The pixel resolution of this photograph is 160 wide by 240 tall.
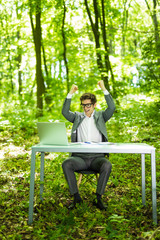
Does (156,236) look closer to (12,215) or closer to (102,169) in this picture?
(102,169)

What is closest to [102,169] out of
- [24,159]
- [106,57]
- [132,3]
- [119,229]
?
[119,229]

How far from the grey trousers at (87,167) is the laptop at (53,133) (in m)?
0.36

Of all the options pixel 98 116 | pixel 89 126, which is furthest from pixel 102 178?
pixel 98 116

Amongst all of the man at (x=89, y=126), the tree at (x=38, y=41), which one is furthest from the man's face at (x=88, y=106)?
the tree at (x=38, y=41)

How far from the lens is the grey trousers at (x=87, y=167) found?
11.9ft

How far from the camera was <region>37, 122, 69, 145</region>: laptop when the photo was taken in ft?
11.2

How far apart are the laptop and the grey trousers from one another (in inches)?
14.1

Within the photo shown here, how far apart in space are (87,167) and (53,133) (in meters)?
0.82

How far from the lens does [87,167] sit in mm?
4004

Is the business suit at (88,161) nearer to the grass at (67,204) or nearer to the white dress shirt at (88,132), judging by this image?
the white dress shirt at (88,132)

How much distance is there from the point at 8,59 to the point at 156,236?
16.2 metres

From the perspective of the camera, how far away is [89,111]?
14.5ft

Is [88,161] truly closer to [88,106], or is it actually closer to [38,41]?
[88,106]

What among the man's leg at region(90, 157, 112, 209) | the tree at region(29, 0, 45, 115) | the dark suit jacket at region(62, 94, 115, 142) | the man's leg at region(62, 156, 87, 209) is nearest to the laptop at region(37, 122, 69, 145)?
the man's leg at region(62, 156, 87, 209)
